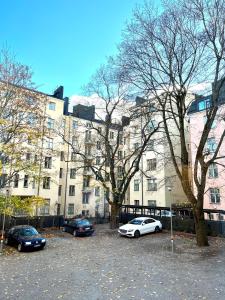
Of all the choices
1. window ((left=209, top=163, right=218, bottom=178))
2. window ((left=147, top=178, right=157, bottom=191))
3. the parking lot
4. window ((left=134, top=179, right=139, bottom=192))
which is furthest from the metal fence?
window ((left=209, top=163, right=218, bottom=178))

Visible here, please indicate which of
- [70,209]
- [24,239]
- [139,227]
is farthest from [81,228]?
[70,209]

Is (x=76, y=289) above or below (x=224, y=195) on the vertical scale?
below

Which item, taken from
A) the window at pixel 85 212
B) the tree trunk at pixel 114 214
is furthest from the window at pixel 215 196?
the window at pixel 85 212

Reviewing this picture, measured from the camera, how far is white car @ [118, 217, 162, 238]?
22.4m

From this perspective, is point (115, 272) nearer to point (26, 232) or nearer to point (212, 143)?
point (26, 232)

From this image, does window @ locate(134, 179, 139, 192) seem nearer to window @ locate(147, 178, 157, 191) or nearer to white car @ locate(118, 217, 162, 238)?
window @ locate(147, 178, 157, 191)

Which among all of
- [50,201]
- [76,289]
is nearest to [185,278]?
[76,289]

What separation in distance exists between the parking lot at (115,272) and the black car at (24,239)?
52 centimetres

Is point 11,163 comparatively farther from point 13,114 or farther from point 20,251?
point 20,251

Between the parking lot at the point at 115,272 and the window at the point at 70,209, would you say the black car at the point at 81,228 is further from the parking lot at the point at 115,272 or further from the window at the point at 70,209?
the window at the point at 70,209

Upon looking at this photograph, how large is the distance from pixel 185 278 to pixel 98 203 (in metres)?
35.6

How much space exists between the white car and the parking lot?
132 inches

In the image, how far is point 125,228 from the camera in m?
22.7

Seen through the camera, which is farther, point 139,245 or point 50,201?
point 50,201
